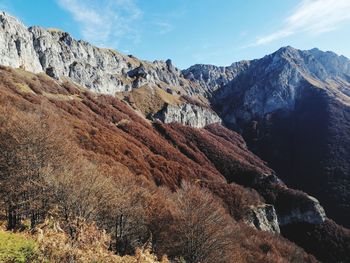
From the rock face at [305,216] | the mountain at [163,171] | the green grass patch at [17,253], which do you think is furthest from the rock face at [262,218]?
the green grass patch at [17,253]

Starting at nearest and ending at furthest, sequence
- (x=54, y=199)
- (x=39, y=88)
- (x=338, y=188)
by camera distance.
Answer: (x=54, y=199), (x=39, y=88), (x=338, y=188)

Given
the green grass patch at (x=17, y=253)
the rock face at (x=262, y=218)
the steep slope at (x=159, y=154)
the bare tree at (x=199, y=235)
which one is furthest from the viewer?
the rock face at (x=262, y=218)

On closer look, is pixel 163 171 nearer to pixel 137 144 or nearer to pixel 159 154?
pixel 137 144

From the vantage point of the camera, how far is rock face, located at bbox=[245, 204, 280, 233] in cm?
10394

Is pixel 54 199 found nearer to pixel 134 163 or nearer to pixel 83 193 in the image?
pixel 83 193

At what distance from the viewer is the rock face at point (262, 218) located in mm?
103938

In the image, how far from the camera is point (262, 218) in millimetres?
108500

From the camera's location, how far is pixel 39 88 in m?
134

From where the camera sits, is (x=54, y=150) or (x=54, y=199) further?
(x=54, y=150)

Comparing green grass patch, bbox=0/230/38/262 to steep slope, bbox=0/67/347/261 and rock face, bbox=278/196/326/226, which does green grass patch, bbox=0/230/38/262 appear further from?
rock face, bbox=278/196/326/226

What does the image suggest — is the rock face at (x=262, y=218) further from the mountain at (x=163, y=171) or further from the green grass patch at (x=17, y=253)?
the green grass patch at (x=17, y=253)

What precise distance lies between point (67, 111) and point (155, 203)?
84.9 meters

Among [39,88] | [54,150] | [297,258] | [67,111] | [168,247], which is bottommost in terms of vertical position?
[297,258]

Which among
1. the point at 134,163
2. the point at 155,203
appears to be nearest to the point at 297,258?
the point at 134,163
